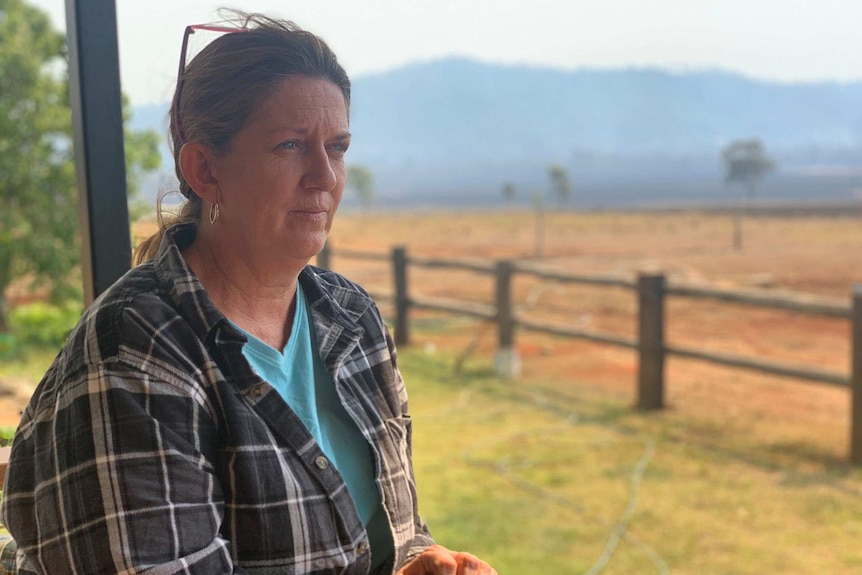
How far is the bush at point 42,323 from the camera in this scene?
6012 millimetres

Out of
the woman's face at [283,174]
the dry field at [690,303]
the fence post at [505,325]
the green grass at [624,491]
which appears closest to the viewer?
the woman's face at [283,174]

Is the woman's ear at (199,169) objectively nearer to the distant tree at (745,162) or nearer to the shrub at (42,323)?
the shrub at (42,323)

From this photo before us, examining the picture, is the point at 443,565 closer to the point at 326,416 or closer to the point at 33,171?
the point at 326,416

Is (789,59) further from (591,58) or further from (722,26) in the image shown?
(591,58)

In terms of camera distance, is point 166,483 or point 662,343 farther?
point 662,343

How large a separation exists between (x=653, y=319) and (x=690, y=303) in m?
7.03

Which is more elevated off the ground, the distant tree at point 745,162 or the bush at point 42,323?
the distant tree at point 745,162

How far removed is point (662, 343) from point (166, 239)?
3773mm

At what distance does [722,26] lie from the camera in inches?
5108

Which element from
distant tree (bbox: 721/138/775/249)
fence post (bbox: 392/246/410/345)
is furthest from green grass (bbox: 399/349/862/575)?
distant tree (bbox: 721/138/775/249)

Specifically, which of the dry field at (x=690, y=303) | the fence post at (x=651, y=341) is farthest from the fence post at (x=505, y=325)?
the fence post at (x=651, y=341)

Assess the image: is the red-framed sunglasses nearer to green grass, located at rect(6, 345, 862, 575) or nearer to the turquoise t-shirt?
the turquoise t-shirt

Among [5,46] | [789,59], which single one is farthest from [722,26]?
[5,46]

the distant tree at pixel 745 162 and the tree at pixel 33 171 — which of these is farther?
the distant tree at pixel 745 162
